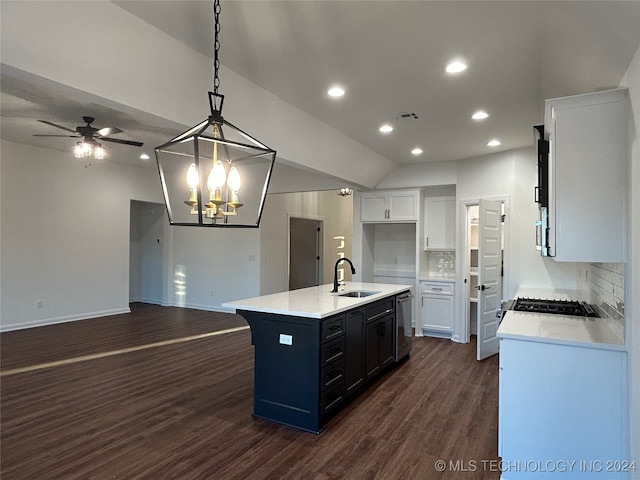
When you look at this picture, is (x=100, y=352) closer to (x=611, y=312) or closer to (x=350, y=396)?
(x=350, y=396)

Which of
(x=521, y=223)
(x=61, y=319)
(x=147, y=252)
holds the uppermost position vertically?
(x=521, y=223)

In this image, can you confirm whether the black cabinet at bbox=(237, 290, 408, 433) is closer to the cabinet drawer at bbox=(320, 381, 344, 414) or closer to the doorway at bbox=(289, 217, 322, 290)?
the cabinet drawer at bbox=(320, 381, 344, 414)

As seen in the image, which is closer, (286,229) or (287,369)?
(287,369)

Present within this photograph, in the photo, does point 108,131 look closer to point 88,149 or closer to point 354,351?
point 88,149

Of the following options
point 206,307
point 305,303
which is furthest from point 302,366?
point 206,307

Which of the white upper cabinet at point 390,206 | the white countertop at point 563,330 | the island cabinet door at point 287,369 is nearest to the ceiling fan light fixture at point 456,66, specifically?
the white countertop at point 563,330

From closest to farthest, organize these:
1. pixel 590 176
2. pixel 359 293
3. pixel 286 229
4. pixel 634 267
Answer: pixel 634 267 → pixel 590 176 → pixel 359 293 → pixel 286 229

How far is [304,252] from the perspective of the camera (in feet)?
28.9

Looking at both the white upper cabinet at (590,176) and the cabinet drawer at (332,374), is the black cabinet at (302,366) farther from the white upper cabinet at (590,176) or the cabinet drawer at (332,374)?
the white upper cabinet at (590,176)

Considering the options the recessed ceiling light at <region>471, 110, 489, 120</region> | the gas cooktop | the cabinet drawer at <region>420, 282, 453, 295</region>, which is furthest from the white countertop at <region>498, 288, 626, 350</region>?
the cabinet drawer at <region>420, 282, 453, 295</region>

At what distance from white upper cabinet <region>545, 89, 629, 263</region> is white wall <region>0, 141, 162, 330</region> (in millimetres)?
7122

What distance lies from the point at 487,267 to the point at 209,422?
3.62 meters

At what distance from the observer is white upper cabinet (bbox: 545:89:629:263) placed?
6.74 feet

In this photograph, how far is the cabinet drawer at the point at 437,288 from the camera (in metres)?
5.75
